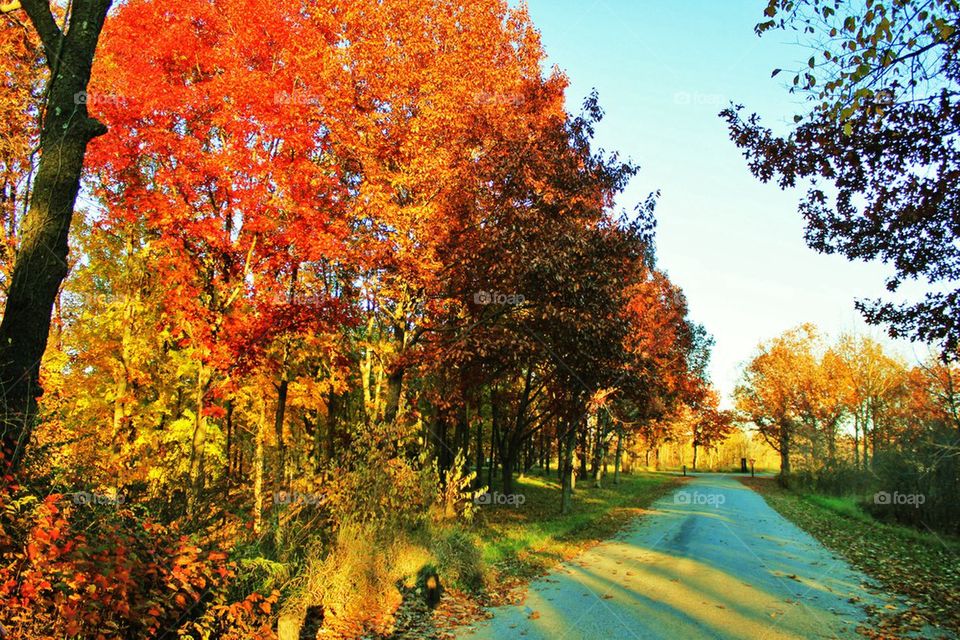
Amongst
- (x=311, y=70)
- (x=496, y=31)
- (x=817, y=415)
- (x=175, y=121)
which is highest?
(x=496, y=31)

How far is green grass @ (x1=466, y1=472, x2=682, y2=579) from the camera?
11.3 meters

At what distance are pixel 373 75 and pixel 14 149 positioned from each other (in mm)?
7763

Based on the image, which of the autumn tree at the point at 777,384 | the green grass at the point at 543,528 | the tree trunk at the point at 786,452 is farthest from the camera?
the autumn tree at the point at 777,384

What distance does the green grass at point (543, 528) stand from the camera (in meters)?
11.3

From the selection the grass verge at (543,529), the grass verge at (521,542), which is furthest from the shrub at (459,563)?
the grass verge at (543,529)

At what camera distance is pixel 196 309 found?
15.1m

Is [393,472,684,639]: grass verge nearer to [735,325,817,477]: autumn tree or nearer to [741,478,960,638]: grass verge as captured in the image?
[741,478,960,638]: grass verge

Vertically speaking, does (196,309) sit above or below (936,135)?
below

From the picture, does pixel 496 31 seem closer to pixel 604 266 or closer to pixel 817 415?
pixel 604 266

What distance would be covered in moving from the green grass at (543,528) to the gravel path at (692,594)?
1.89 feet

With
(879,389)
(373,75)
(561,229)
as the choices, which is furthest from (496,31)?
(879,389)

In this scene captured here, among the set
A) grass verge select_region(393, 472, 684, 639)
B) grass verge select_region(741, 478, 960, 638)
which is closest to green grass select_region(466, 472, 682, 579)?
grass verge select_region(393, 472, 684, 639)

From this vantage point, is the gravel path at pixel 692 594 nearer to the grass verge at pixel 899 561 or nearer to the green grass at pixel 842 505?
the grass verge at pixel 899 561

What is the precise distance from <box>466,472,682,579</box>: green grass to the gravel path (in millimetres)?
577
